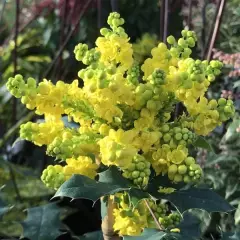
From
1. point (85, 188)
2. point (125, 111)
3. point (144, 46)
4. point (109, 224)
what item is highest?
point (144, 46)

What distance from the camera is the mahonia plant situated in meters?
1.03

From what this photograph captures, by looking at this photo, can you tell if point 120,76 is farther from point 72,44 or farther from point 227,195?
point 72,44

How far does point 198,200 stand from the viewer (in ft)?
3.58

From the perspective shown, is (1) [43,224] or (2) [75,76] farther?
(2) [75,76]

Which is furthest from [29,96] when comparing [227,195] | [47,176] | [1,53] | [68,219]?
[1,53]

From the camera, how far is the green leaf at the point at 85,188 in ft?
3.29

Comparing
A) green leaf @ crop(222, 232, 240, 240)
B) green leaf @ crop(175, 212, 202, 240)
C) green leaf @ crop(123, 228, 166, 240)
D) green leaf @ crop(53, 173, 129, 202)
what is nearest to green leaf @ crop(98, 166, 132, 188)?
green leaf @ crop(53, 173, 129, 202)

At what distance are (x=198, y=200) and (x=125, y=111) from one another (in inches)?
8.4

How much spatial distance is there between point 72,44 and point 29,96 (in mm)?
2097

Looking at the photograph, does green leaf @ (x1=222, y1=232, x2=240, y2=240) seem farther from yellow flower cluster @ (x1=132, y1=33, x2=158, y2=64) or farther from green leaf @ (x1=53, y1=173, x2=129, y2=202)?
yellow flower cluster @ (x1=132, y1=33, x2=158, y2=64)

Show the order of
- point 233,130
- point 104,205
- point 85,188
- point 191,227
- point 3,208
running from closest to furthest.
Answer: point 85,188 < point 104,205 < point 191,227 < point 3,208 < point 233,130

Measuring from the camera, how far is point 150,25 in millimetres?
3061

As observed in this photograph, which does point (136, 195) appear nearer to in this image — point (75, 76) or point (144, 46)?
point (144, 46)

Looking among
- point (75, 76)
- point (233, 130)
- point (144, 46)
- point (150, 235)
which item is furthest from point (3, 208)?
point (75, 76)
